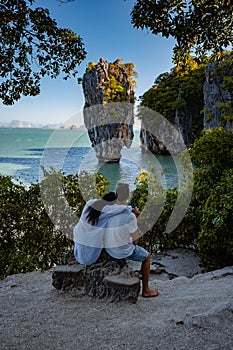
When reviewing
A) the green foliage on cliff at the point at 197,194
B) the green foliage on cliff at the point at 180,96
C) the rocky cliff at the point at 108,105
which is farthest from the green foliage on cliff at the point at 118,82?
the green foliage on cliff at the point at 197,194

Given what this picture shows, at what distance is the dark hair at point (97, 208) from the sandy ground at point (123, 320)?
3.49 ft

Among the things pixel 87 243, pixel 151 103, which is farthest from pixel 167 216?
pixel 151 103

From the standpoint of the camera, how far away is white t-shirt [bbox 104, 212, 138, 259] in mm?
4008

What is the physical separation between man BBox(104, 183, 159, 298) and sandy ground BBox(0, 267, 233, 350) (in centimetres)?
59

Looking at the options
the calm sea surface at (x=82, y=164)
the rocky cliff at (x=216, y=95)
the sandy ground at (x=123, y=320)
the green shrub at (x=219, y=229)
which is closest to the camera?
the sandy ground at (x=123, y=320)

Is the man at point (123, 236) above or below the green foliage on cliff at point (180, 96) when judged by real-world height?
below

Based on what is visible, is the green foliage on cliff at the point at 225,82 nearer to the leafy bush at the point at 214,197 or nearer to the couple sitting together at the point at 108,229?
the leafy bush at the point at 214,197

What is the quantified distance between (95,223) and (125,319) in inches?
48.2

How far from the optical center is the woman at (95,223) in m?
4.03

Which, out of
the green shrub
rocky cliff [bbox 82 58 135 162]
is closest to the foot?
the green shrub

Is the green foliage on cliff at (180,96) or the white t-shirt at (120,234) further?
the green foliage on cliff at (180,96)

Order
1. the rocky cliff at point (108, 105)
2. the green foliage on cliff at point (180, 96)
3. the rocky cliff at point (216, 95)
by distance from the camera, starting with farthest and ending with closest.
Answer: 1. the rocky cliff at point (108, 105)
2. the green foliage on cliff at point (180, 96)
3. the rocky cliff at point (216, 95)

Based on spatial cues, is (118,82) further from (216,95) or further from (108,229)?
(108,229)

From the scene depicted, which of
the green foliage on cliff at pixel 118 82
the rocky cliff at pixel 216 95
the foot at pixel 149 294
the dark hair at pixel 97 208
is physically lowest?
the foot at pixel 149 294
